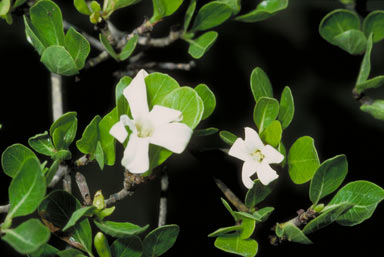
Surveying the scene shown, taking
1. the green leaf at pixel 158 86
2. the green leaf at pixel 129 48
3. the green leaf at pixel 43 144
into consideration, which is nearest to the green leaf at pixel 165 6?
the green leaf at pixel 129 48

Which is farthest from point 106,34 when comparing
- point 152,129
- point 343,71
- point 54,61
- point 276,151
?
point 343,71

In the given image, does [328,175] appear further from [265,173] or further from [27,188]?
[27,188]

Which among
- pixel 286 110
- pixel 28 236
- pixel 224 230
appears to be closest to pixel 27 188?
pixel 28 236

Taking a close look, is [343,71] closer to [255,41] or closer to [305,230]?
[255,41]

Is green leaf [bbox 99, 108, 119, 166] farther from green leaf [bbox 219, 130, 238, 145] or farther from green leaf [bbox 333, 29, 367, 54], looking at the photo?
green leaf [bbox 333, 29, 367, 54]

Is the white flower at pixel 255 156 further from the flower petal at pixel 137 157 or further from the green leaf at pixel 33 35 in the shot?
the green leaf at pixel 33 35
